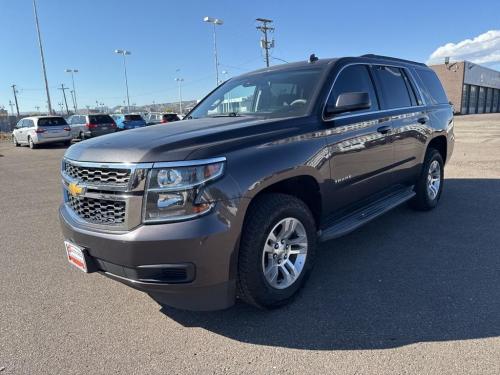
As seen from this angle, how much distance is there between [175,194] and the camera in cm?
244

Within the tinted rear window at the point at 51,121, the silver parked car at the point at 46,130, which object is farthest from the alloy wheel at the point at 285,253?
the tinted rear window at the point at 51,121

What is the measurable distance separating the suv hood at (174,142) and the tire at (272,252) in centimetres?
50

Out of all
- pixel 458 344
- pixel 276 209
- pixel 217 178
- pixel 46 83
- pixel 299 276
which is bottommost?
pixel 458 344

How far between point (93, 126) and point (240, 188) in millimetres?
21886

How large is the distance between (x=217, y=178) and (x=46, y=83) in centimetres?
3463

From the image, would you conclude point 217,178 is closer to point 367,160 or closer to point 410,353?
point 410,353

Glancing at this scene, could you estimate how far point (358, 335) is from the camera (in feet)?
9.01

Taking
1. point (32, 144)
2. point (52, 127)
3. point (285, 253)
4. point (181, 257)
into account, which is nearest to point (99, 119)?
point (52, 127)

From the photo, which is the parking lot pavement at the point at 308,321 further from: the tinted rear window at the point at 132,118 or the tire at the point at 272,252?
the tinted rear window at the point at 132,118

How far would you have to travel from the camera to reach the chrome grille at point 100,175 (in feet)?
8.34

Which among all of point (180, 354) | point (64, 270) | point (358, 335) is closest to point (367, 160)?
point (358, 335)

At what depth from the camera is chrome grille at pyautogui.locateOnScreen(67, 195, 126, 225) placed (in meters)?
2.58

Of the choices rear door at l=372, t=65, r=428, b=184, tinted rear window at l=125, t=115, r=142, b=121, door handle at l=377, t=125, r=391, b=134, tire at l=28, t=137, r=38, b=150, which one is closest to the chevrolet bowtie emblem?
door handle at l=377, t=125, r=391, b=134

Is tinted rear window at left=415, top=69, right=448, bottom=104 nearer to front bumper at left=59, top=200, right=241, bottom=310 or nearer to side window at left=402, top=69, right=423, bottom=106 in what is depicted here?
side window at left=402, top=69, right=423, bottom=106
